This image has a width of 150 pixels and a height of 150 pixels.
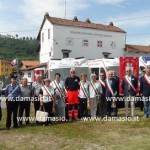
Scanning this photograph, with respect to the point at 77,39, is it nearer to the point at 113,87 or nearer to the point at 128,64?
the point at 128,64

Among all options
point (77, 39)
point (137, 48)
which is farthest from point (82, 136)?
point (137, 48)

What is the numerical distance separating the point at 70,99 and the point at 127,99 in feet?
6.59

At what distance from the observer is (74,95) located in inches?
507

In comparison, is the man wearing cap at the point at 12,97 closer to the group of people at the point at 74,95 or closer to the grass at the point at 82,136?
the group of people at the point at 74,95

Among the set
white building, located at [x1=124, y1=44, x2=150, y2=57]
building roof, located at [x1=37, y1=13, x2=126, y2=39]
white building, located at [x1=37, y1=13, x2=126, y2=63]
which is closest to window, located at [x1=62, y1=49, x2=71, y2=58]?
white building, located at [x1=37, y1=13, x2=126, y2=63]

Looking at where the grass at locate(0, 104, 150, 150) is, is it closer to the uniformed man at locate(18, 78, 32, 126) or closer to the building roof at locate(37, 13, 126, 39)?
the uniformed man at locate(18, 78, 32, 126)

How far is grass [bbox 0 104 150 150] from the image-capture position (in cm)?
900

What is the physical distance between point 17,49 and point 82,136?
92836mm

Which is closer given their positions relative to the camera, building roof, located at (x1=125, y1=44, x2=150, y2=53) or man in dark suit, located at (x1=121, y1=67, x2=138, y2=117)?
man in dark suit, located at (x1=121, y1=67, x2=138, y2=117)

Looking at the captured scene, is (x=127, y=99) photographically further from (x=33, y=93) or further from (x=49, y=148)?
(x=49, y=148)

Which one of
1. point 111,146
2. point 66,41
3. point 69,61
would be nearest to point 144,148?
point 111,146

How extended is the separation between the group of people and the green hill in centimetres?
7858

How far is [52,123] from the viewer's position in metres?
12.7

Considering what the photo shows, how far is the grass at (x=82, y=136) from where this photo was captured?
9.00m
